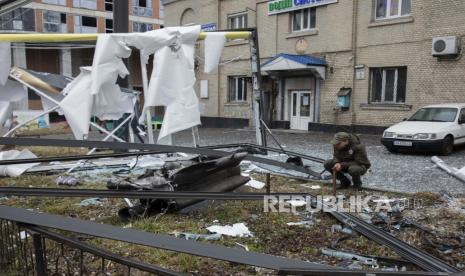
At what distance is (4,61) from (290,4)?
571 inches

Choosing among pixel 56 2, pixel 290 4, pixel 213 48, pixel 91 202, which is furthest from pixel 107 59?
pixel 56 2

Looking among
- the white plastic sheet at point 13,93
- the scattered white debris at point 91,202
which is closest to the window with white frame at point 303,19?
the white plastic sheet at point 13,93

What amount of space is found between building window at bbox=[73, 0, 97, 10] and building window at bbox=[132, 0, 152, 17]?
3.99m

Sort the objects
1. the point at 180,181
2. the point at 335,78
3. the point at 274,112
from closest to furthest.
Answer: the point at 180,181 → the point at 335,78 → the point at 274,112

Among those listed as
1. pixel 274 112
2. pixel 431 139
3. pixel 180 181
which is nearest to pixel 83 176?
pixel 180 181

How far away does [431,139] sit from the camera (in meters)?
10.9

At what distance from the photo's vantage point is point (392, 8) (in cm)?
1714

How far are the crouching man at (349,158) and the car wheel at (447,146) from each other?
557cm

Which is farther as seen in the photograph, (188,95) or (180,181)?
(188,95)

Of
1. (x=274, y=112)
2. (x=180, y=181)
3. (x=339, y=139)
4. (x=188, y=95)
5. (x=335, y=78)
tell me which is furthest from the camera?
(x=274, y=112)

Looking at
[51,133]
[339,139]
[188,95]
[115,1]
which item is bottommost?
[51,133]

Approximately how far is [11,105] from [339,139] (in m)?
7.04

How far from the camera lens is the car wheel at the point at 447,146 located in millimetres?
11064

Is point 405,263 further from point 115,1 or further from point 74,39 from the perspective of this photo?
point 115,1
